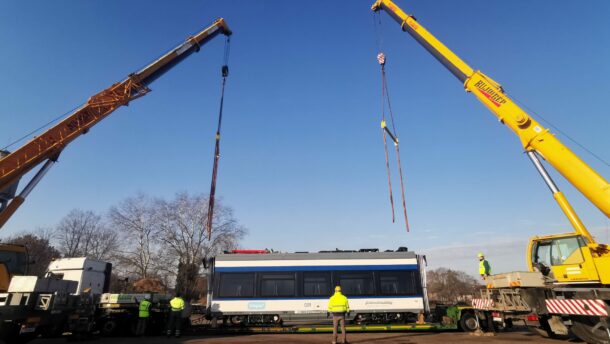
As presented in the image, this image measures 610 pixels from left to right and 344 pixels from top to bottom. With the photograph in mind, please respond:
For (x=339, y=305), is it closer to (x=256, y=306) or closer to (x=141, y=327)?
(x=256, y=306)

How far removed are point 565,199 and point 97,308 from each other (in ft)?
56.9

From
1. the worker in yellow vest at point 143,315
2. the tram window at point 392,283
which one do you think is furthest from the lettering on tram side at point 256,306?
the tram window at point 392,283

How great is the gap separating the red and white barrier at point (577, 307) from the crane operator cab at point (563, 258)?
0.73 meters

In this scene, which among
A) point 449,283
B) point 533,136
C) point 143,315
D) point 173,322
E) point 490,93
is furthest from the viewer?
point 449,283

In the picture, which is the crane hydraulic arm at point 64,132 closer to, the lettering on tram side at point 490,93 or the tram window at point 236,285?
the tram window at point 236,285

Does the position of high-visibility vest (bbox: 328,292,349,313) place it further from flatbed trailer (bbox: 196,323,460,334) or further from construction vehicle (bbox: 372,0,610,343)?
construction vehicle (bbox: 372,0,610,343)

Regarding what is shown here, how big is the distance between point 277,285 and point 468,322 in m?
7.86

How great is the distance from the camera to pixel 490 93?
44.1 ft

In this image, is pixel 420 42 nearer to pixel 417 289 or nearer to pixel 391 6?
pixel 391 6

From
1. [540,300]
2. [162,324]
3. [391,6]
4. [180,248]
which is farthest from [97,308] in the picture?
[180,248]

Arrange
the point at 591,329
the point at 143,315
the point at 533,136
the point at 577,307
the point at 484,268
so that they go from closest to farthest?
1. the point at 577,307
2. the point at 591,329
3. the point at 533,136
4. the point at 484,268
5. the point at 143,315

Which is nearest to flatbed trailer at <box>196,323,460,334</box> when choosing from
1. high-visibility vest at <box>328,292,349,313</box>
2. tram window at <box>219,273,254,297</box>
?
tram window at <box>219,273,254,297</box>

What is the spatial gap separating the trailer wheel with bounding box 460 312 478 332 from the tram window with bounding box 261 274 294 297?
6.98 meters

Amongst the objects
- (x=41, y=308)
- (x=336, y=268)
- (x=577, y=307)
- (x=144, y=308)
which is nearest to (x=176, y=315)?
(x=144, y=308)
